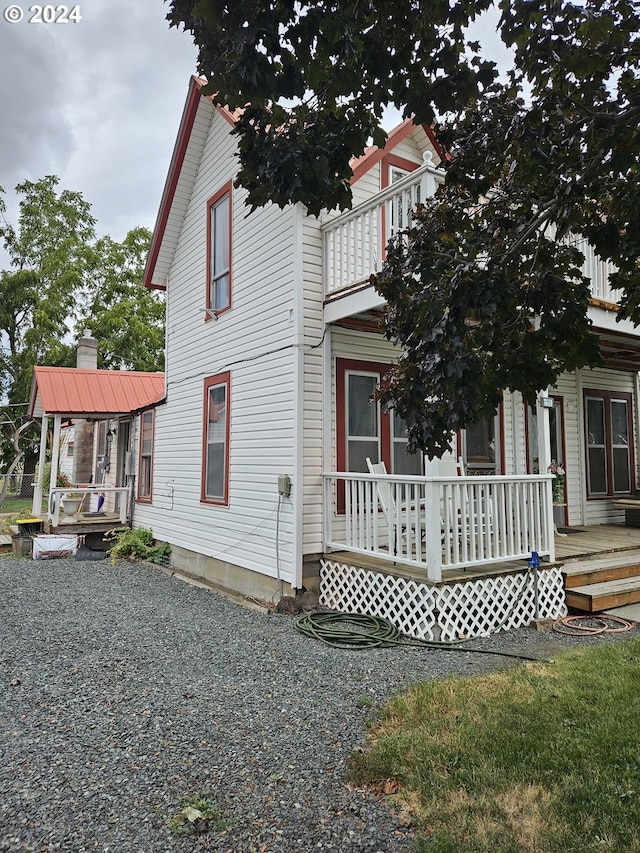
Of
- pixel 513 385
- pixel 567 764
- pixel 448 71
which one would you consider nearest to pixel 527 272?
pixel 513 385

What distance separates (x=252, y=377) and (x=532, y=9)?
5836 mm

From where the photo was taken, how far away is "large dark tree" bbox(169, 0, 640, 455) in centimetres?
262

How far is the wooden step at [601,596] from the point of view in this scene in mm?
6348

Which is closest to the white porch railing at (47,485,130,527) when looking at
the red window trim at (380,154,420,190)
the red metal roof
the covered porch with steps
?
the red metal roof

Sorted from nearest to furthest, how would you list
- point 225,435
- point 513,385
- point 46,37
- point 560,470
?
1. point 513,385
2. point 225,435
3. point 560,470
4. point 46,37

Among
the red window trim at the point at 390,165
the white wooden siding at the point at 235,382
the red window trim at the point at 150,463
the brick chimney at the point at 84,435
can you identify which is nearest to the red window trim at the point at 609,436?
the red window trim at the point at 390,165

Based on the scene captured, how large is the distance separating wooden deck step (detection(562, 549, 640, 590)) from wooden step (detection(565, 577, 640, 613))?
9 cm

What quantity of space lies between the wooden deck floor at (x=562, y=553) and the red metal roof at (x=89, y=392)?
736 centimetres

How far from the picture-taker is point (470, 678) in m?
4.46

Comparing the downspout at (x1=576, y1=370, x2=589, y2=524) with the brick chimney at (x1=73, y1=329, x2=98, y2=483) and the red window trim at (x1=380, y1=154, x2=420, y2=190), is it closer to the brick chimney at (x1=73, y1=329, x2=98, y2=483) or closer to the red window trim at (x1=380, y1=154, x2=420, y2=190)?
the red window trim at (x1=380, y1=154, x2=420, y2=190)

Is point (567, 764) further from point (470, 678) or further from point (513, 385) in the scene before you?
point (513, 385)

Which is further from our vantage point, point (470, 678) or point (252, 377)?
point (252, 377)

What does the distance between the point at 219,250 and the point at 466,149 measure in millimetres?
6631

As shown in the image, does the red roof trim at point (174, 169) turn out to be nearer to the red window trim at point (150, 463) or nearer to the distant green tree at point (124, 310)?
the red window trim at point (150, 463)
